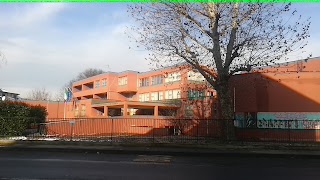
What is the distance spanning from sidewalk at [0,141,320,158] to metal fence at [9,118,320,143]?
2.01 metres

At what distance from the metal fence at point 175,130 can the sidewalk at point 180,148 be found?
2.01 meters

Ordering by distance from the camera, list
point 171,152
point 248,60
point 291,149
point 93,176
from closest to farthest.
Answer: point 93,176, point 171,152, point 291,149, point 248,60

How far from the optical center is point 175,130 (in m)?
31.3

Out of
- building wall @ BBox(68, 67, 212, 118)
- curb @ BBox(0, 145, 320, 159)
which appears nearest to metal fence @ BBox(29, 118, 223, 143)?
curb @ BBox(0, 145, 320, 159)

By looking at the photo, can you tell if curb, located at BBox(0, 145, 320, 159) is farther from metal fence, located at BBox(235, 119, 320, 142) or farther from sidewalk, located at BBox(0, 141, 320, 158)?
metal fence, located at BBox(235, 119, 320, 142)

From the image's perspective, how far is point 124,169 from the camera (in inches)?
499

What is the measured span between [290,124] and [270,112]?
2.32 meters

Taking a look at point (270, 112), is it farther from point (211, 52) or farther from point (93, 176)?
point (93, 176)

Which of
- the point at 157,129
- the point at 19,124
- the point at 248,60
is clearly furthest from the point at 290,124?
the point at 19,124

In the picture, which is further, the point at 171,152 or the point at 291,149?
the point at 291,149

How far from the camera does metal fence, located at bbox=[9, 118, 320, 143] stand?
1017 inches

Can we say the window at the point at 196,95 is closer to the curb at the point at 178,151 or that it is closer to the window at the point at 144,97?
the curb at the point at 178,151

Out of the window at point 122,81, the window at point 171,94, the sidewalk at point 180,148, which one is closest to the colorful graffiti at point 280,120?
the sidewalk at point 180,148

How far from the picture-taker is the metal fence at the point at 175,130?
25.8 metres
